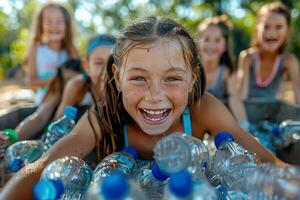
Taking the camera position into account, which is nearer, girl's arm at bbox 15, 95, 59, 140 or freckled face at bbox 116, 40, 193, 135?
freckled face at bbox 116, 40, 193, 135

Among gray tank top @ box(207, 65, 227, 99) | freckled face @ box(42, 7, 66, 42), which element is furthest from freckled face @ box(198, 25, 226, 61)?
freckled face @ box(42, 7, 66, 42)

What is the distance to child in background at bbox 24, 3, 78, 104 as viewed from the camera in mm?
4352

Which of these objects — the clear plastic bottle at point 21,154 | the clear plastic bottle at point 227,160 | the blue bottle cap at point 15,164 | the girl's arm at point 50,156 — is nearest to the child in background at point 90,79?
the clear plastic bottle at point 21,154

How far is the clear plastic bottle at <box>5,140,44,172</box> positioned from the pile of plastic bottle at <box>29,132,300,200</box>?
0.60 meters

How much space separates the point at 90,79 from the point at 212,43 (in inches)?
57.6

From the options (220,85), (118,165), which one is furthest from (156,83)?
(220,85)

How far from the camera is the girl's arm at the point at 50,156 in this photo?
154 centimetres

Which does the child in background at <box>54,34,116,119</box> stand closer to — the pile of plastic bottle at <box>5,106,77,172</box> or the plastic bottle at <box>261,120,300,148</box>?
the pile of plastic bottle at <box>5,106,77,172</box>

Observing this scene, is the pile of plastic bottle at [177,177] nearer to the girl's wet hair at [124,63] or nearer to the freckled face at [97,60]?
the girl's wet hair at [124,63]

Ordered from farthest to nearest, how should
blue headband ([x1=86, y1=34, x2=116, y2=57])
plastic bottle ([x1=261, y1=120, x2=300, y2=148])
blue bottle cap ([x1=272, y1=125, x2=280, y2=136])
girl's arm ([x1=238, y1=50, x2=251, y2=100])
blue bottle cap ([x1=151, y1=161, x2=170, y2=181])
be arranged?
girl's arm ([x1=238, y1=50, x2=251, y2=100])
blue headband ([x1=86, y1=34, x2=116, y2=57])
blue bottle cap ([x1=272, y1=125, x2=280, y2=136])
plastic bottle ([x1=261, y1=120, x2=300, y2=148])
blue bottle cap ([x1=151, y1=161, x2=170, y2=181])

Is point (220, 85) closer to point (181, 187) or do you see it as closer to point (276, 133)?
point (276, 133)

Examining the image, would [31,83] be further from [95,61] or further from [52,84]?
[95,61]

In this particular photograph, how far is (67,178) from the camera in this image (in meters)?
1.52

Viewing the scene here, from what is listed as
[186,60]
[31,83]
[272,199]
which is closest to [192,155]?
[272,199]
